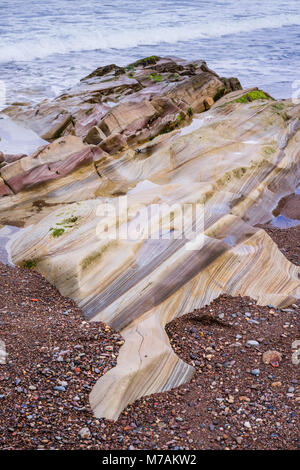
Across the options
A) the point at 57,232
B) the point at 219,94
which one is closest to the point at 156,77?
the point at 219,94

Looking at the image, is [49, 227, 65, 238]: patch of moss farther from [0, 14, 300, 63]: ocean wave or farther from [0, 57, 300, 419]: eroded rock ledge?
[0, 14, 300, 63]: ocean wave

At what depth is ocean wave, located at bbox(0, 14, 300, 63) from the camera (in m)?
21.6

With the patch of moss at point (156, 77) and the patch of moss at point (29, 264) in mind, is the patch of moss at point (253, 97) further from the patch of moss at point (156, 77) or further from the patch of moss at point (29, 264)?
the patch of moss at point (29, 264)

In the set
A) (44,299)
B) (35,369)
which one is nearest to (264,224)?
(44,299)

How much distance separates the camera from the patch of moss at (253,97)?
1097cm

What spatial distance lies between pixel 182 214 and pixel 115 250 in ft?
3.45

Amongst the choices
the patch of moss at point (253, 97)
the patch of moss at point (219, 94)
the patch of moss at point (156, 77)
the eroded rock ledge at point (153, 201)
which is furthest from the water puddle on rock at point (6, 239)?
the patch of moss at point (156, 77)

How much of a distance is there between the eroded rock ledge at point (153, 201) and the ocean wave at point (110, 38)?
35.1ft

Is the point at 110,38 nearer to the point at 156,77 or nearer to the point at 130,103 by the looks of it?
the point at 156,77

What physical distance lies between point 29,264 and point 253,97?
7.17 meters

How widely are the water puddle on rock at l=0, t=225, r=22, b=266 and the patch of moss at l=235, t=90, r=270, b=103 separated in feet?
19.9

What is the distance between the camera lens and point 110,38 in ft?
81.0

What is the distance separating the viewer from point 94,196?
763cm
